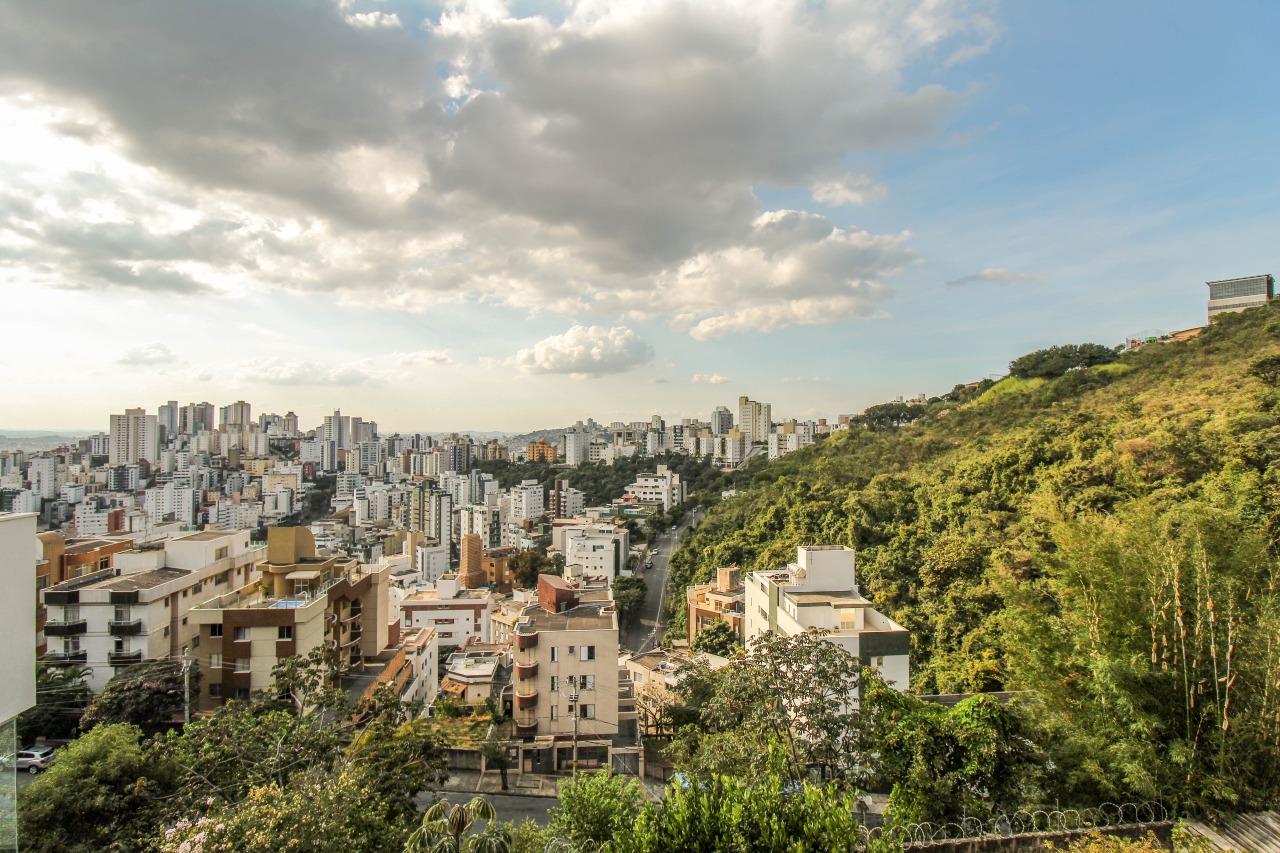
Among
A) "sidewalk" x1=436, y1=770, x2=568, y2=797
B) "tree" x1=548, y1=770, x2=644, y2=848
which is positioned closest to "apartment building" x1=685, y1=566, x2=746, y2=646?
"sidewalk" x1=436, y1=770, x2=568, y2=797

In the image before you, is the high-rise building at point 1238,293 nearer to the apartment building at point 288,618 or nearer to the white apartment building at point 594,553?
the white apartment building at point 594,553

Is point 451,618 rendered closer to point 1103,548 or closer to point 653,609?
point 653,609

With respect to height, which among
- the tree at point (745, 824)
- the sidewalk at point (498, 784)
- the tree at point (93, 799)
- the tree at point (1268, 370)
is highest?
the tree at point (1268, 370)

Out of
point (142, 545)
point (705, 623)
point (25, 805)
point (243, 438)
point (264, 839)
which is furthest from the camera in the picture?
point (243, 438)

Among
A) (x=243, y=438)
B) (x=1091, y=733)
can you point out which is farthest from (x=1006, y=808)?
(x=243, y=438)

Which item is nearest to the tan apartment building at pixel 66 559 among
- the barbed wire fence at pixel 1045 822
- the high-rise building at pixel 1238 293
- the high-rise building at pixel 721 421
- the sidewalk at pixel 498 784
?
the sidewalk at pixel 498 784

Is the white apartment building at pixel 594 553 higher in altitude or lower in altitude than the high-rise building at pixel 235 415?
lower

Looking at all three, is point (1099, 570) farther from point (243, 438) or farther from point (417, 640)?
point (243, 438)

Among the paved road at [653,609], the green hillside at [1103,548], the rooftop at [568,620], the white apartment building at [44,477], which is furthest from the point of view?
the white apartment building at [44,477]
